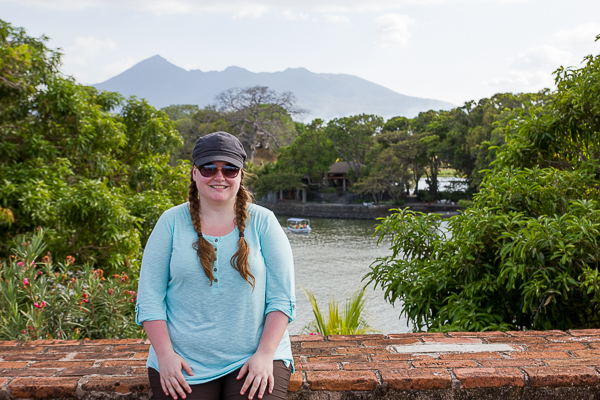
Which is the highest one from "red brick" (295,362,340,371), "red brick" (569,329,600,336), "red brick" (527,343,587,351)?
"red brick" (295,362,340,371)

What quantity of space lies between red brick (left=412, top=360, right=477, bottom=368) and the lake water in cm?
832

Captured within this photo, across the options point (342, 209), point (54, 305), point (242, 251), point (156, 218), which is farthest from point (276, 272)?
point (342, 209)

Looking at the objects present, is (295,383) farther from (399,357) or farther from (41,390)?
(41,390)

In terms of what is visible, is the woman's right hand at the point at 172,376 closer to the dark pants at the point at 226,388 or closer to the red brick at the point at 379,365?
the dark pants at the point at 226,388

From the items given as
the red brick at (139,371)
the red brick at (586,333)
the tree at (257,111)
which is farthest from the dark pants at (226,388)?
the tree at (257,111)

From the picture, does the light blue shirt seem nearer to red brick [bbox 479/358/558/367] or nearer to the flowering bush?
red brick [bbox 479/358/558/367]

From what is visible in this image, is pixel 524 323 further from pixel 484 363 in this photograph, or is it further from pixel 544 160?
pixel 484 363

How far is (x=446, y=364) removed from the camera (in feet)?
5.48

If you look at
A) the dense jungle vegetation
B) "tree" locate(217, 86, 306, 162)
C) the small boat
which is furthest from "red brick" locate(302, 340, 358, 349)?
"tree" locate(217, 86, 306, 162)

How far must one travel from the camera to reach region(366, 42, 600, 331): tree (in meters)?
2.62

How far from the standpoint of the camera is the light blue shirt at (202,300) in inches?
55.5

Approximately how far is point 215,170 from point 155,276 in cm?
35

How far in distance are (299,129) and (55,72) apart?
51.3 meters

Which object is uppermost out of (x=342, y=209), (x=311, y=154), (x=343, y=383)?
(x=311, y=154)
